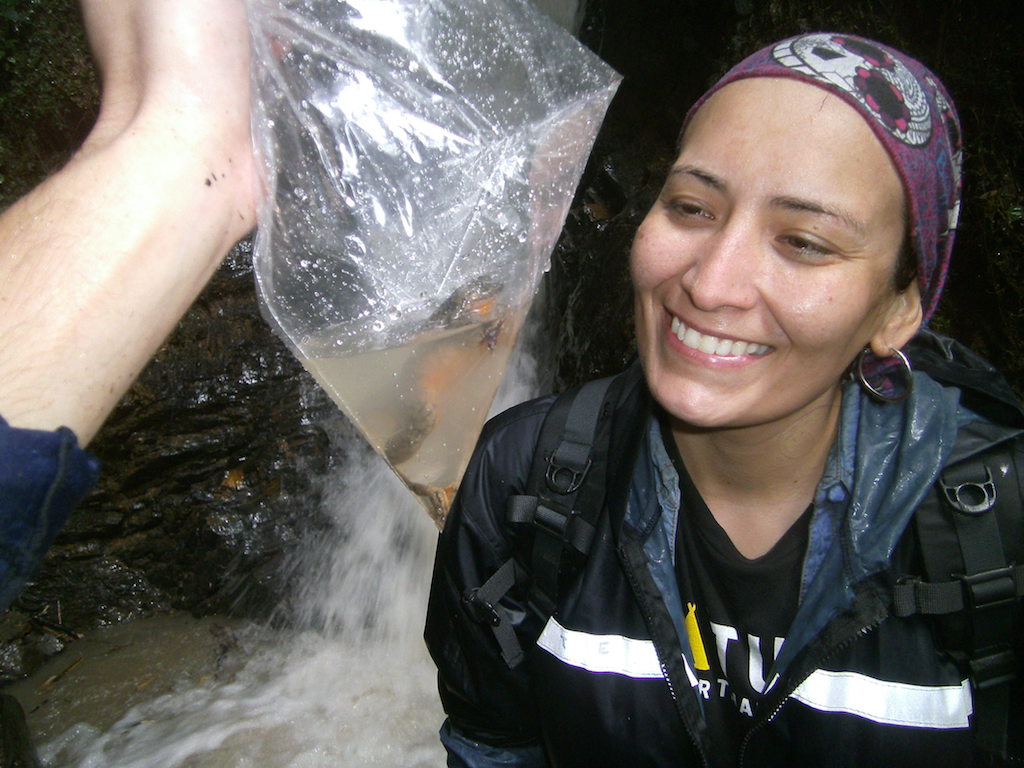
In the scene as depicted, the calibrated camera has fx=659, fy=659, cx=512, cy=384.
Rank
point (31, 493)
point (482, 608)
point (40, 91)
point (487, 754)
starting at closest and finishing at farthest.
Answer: point (31, 493) → point (482, 608) → point (487, 754) → point (40, 91)

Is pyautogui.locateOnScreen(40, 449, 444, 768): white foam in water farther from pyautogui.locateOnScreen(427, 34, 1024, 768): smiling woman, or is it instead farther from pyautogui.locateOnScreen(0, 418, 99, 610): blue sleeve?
pyautogui.locateOnScreen(0, 418, 99, 610): blue sleeve

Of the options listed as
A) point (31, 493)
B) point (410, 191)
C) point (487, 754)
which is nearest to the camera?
point (31, 493)

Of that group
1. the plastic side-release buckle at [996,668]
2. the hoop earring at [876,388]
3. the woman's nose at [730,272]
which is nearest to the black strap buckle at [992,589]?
the plastic side-release buckle at [996,668]

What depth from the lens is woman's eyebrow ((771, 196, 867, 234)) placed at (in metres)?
1.41

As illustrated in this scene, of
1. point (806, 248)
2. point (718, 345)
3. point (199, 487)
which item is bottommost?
point (199, 487)

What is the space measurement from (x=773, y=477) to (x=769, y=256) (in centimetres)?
66

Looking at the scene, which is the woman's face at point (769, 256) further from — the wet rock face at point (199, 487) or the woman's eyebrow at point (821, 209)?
the wet rock face at point (199, 487)

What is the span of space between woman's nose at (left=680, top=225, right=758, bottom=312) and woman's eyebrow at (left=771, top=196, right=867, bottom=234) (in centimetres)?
9

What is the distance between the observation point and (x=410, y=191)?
137 cm

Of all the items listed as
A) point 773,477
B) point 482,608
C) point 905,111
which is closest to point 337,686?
point 482,608

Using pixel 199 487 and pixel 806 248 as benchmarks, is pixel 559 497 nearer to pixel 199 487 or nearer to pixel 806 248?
pixel 806 248

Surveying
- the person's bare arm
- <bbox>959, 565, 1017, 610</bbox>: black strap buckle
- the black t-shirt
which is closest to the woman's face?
the black t-shirt

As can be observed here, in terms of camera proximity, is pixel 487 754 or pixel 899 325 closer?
pixel 899 325

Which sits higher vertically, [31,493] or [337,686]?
[31,493]
